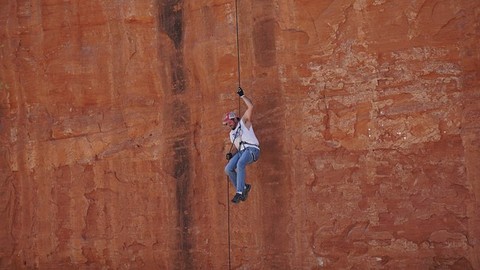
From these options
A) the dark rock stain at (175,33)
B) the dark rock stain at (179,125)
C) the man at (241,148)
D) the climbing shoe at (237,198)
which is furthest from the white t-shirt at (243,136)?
the dark rock stain at (175,33)

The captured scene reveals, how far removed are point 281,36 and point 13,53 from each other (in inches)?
172

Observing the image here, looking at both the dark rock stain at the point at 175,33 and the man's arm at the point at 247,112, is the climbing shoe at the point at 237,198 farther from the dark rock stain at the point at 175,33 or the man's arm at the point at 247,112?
the dark rock stain at the point at 175,33

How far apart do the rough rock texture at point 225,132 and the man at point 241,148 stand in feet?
2.37

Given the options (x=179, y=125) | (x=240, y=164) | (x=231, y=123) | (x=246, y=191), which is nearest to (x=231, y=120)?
(x=231, y=123)

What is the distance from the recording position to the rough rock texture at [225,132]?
9.95 m

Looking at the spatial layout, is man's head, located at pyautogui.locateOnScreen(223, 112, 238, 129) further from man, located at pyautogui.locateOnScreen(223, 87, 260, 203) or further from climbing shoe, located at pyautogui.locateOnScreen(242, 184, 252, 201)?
climbing shoe, located at pyautogui.locateOnScreen(242, 184, 252, 201)

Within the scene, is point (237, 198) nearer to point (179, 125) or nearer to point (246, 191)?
point (246, 191)

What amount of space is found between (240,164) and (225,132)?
124cm

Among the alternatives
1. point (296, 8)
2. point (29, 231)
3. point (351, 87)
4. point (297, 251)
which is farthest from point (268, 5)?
point (29, 231)

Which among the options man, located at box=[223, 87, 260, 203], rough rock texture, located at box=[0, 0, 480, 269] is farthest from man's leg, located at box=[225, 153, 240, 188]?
rough rock texture, located at box=[0, 0, 480, 269]

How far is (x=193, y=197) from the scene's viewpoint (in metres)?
11.1

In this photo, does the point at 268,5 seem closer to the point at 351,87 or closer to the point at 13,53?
the point at 351,87

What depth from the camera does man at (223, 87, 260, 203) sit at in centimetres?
977

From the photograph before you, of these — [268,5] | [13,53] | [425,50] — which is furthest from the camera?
[13,53]
